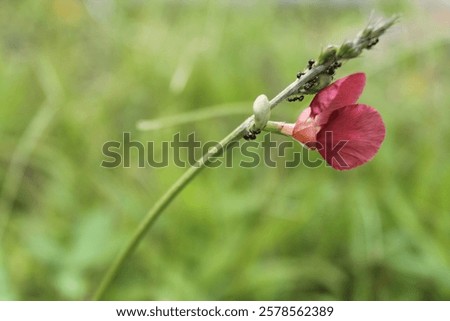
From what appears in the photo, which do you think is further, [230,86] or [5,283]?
[230,86]

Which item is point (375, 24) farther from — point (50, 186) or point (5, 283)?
point (50, 186)

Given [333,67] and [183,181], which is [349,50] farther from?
[183,181]

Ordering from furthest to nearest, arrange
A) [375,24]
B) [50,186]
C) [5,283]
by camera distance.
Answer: [50,186] → [5,283] → [375,24]

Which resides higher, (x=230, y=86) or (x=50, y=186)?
(x=230, y=86)

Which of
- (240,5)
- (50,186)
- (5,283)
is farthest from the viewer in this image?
(240,5)

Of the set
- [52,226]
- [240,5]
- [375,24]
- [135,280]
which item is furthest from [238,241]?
[240,5]
